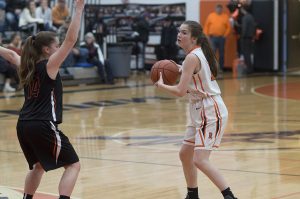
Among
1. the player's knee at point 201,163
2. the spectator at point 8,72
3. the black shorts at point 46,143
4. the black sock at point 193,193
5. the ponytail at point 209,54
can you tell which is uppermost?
the ponytail at point 209,54

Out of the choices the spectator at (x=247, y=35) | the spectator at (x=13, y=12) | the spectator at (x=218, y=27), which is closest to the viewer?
the spectator at (x=13, y=12)

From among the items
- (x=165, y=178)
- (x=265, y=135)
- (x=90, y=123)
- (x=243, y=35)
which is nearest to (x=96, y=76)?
(x=243, y=35)

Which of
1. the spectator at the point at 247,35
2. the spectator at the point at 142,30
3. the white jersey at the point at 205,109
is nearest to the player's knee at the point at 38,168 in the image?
the white jersey at the point at 205,109

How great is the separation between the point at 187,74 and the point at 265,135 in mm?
5575

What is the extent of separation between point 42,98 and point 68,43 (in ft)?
1.78

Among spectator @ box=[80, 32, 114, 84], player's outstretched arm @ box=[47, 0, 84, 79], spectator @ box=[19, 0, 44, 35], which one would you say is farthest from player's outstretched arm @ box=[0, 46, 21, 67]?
spectator @ box=[80, 32, 114, 84]

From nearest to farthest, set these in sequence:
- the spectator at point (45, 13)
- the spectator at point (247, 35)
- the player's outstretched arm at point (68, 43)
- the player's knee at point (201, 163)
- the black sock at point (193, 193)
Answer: the player's outstretched arm at point (68, 43) → the player's knee at point (201, 163) → the black sock at point (193, 193) → the spectator at point (45, 13) → the spectator at point (247, 35)

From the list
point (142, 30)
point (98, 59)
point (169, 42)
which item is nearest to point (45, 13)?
point (98, 59)

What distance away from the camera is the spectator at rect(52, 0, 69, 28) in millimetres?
23188

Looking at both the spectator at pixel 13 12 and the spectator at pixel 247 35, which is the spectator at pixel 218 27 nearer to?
the spectator at pixel 247 35

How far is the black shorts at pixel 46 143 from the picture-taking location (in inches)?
264

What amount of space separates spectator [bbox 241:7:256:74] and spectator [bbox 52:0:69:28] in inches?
231

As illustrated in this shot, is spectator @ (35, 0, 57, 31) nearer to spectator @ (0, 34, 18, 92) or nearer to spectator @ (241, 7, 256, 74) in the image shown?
spectator @ (0, 34, 18, 92)

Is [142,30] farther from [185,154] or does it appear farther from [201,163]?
[201,163]
